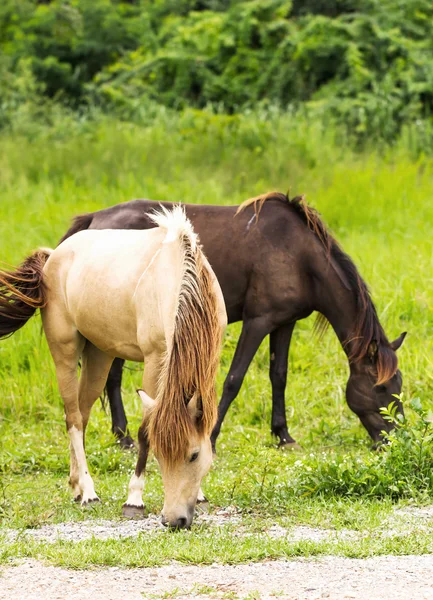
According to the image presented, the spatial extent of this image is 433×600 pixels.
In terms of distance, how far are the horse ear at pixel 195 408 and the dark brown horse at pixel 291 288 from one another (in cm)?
239

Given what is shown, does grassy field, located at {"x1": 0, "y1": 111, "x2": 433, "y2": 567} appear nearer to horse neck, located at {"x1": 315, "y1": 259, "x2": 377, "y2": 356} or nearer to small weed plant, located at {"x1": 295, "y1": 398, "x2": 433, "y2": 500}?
small weed plant, located at {"x1": 295, "y1": 398, "x2": 433, "y2": 500}

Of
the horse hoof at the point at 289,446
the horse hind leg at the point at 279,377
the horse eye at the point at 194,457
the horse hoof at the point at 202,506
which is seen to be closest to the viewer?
the horse eye at the point at 194,457

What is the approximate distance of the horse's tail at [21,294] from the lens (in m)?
5.68

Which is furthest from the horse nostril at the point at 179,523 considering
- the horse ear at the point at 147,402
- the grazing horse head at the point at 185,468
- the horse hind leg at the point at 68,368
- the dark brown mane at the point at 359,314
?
the dark brown mane at the point at 359,314

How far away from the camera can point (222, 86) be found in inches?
657

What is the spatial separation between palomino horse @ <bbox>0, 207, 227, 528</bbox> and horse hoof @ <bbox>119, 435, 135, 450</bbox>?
1416 millimetres

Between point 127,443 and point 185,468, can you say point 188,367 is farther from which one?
point 127,443

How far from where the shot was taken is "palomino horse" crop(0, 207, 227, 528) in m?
4.55

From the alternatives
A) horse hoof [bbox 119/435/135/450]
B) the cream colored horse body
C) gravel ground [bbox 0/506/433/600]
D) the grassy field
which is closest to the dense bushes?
the grassy field

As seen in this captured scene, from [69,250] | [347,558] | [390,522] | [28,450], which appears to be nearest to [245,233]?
[69,250]

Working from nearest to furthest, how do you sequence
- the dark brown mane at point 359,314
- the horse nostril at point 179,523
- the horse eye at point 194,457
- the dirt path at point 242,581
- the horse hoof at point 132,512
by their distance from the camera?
the dirt path at point 242,581
the horse nostril at point 179,523
the horse eye at point 194,457
the horse hoof at point 132,512
the dark brown mane at point 359,314

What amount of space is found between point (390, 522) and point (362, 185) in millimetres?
8029

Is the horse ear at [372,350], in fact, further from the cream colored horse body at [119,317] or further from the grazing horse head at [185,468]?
the grazing horse head at [185,468]

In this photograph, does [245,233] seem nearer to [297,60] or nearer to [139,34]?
[297,60]
